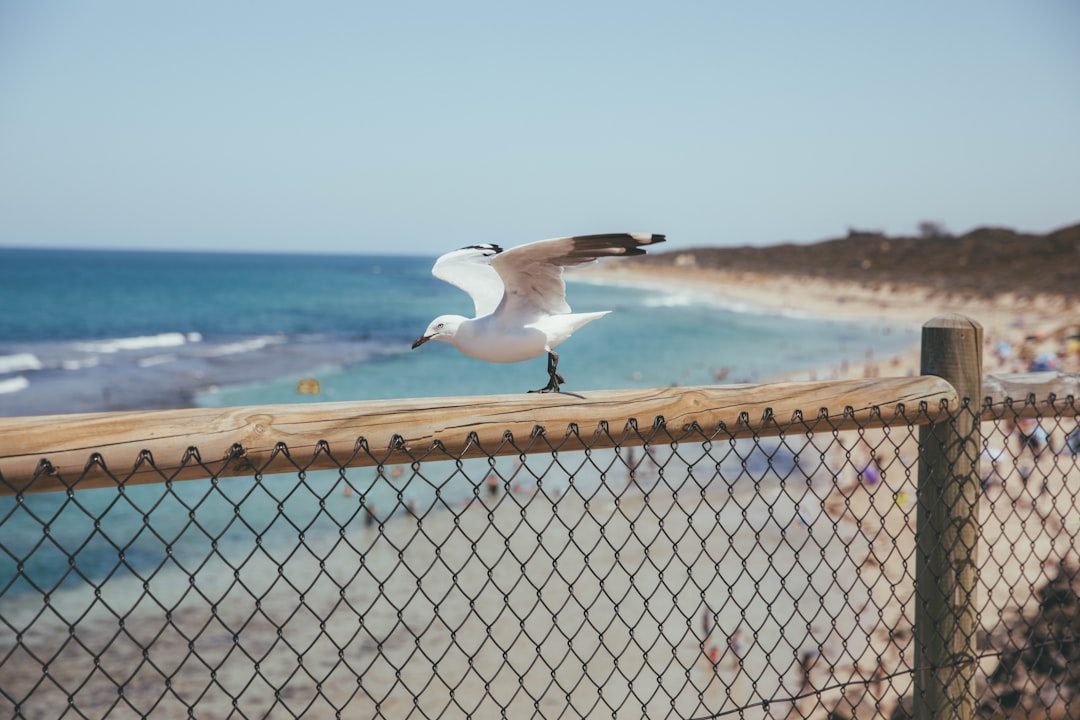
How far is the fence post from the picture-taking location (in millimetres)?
2518

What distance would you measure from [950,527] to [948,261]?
5922 cm

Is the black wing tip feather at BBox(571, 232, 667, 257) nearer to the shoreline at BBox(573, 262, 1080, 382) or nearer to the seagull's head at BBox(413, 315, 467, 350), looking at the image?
the shoreline at BBox(573, 262, 1080, 382)

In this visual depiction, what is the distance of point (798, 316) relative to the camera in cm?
4234

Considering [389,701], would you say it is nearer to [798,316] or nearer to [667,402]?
[667,402]

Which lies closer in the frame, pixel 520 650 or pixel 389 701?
pixel 389 701

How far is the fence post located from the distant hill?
33996mm

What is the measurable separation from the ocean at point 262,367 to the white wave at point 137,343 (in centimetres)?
11

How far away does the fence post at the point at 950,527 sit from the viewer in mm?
2518

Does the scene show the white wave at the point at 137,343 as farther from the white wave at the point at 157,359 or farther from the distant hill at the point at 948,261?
the distant hill at the point at 948,261

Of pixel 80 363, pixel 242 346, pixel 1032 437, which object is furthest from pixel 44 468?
pixel 242 346

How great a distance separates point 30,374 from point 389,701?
24.3 metres

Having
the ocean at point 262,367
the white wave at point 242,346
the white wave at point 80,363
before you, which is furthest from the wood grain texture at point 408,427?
the white wave at point 242,346

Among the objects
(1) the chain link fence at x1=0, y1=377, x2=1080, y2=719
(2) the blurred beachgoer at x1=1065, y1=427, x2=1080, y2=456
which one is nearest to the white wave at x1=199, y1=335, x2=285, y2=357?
(1) the chain link fence at x1=0, y1=377, x2=1080, y2=719

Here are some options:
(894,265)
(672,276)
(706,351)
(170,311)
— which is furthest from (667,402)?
(672,276)
